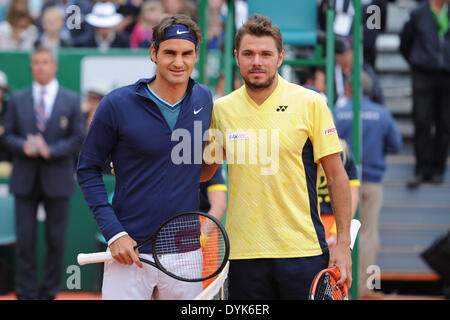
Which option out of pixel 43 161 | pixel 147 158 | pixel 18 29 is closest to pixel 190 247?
pixel 147 158

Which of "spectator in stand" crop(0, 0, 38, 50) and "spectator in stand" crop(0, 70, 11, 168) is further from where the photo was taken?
"spectator in stand" crop(0, 0, 38, 50)

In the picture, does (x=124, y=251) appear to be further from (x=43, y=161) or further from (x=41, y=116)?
(x=41, y=116)

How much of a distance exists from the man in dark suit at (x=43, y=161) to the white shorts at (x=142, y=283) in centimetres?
382

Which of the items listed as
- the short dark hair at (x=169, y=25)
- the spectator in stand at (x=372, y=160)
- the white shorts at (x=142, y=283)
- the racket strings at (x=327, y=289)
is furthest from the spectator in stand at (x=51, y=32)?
the racket strings at (x=327, y=289)

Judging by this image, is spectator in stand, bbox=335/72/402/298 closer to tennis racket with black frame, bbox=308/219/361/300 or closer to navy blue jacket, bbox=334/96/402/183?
navy blue jacket, bbox=334/96/402/183

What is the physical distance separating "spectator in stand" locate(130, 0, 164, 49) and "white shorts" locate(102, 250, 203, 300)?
525 cm

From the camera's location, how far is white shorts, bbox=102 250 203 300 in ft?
11.5

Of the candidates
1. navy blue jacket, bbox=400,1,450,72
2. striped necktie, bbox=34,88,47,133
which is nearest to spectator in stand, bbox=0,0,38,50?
striped necktie, bbox=34,88,47,133

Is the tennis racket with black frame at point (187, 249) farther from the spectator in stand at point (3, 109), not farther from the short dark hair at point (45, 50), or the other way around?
the spectator in stand at point (3, 109)

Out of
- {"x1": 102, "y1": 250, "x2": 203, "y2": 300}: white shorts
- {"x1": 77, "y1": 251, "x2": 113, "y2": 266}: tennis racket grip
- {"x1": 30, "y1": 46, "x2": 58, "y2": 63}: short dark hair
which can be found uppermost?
{"x1": 30, "y1": 46, "x2": 58, "y2": 63}: short dark hair

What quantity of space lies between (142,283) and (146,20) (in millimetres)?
5565

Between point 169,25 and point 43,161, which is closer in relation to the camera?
point 169,25

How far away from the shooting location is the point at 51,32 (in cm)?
835

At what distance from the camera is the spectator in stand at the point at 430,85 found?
8.21 m
